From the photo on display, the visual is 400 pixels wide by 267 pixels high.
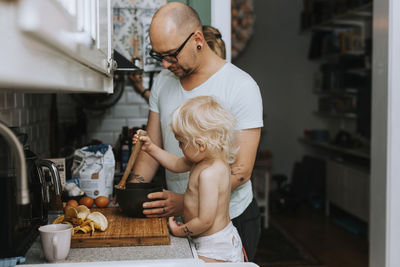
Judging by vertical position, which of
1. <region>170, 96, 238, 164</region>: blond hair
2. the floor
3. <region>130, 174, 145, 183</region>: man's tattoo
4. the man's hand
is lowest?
the floor

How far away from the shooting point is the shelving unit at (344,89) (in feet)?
17.1

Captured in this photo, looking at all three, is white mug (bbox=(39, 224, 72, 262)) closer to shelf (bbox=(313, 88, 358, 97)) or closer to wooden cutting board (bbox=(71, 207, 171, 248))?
wooden cutting board (bbox=(71, 207, 171, 248))

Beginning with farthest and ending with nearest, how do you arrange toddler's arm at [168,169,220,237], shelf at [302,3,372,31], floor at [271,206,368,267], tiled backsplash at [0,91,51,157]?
shelf at [302,3,372,31] → floor at [271,206,368,267] → tiled backsplash at [0,91,51,157] → toddler's arm at [168,169,220,237]

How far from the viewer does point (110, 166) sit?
83.6 inches

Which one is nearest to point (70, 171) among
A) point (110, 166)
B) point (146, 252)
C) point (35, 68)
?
point (110, 166)

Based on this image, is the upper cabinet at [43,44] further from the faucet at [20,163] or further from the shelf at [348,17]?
the shelf at [348,17]

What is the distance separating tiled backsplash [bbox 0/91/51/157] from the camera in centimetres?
183

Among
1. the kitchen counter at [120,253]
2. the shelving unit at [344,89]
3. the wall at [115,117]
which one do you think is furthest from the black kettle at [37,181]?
the shelving unit at [344,89]

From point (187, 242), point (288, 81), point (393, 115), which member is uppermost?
point (288, 81)

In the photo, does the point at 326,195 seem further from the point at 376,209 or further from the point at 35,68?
the point at 35,68

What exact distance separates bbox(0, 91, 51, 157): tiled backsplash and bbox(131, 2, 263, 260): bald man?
59 centimetres

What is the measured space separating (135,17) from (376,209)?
6.80ft

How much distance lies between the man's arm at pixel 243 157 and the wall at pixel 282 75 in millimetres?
5169

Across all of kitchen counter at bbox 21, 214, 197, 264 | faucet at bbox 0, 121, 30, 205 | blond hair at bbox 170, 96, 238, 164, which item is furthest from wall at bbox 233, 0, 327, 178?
faucet at bbox 0, 121, 30, 205
